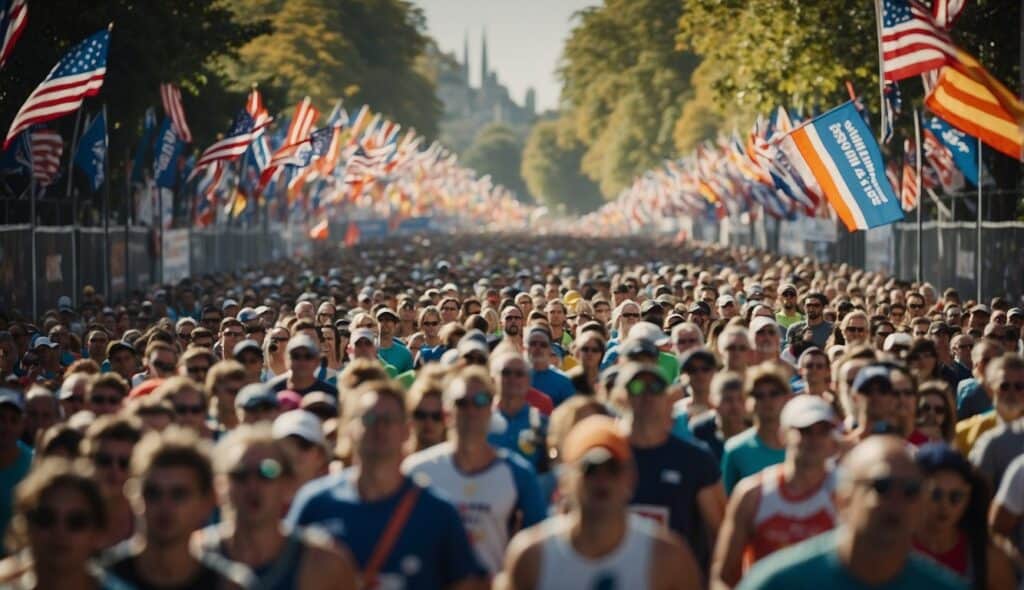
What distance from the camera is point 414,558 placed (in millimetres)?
6539

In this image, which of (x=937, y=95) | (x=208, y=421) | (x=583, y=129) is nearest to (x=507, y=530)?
(x=208, y=421)

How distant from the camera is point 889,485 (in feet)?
17.4

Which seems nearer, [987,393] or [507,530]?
[507,530]

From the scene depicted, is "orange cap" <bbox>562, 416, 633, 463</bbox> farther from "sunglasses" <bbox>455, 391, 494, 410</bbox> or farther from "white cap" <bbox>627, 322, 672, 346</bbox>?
"white cap" <bbox>627, 322, 672, 346</bbox>

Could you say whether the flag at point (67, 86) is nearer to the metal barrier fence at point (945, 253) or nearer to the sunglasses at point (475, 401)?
the metal barrier fence at point (945, 253)

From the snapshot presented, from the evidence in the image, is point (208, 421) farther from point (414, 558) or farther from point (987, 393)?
point (987, 393)

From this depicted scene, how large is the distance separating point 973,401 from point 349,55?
8958 centimetres

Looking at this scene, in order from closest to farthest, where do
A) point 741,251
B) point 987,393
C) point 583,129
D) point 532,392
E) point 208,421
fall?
1. point 208,421
2. point 532,392
3. point 987,393
4. point 741,251
5. point 583,129

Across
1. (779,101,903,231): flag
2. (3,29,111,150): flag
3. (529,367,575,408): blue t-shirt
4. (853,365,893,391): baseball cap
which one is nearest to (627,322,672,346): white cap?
(529,367,575,408): blue t-shirt

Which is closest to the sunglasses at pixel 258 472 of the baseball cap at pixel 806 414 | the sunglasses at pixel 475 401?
the sunglasses at pixel 475 401

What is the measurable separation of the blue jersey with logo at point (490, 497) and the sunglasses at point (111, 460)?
4.11ft

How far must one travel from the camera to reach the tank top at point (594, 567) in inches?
225

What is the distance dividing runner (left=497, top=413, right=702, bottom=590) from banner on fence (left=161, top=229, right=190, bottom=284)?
41195mm

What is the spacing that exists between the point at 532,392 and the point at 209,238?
48.6m
